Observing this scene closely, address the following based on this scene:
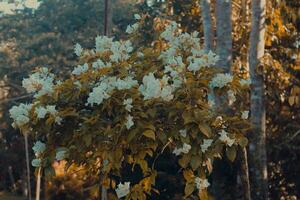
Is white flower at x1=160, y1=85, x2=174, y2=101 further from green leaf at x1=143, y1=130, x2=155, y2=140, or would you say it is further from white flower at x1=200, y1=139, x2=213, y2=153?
white flower at x1=200, y1=139, x2=213, y2=153

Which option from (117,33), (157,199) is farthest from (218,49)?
(117,33)

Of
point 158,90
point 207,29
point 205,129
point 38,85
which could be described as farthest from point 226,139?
point 207,29

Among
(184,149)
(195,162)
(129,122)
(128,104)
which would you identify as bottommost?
(195,162)

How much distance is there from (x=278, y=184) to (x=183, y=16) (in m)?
4.24

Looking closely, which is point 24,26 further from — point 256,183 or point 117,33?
point 256,183

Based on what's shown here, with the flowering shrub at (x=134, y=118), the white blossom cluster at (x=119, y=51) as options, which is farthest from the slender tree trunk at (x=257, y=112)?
the white blossom cluster at (x=119, y=51)

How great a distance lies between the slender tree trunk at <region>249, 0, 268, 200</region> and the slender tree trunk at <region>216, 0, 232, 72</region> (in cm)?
37

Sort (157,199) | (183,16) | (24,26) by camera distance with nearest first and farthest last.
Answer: (183,16)
(157,199)
(24,26)

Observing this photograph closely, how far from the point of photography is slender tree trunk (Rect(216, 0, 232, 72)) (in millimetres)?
7539

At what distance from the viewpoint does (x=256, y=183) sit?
25.0 feet

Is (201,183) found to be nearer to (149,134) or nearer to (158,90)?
(149,134)

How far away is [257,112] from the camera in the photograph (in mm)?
7766

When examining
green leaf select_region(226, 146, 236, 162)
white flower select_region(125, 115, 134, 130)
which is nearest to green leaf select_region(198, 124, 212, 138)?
green leaf select_region(226, 146, 236, 162)

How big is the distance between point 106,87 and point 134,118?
1.23 feet
